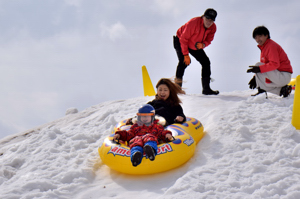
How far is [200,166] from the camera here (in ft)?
12.7

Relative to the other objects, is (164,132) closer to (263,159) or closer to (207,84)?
(263,159)

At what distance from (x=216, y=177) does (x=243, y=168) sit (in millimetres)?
427

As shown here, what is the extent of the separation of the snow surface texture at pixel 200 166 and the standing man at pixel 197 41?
1709 mm

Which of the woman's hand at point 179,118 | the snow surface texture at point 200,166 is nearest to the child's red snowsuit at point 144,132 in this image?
the snow surface texture at point 200,166

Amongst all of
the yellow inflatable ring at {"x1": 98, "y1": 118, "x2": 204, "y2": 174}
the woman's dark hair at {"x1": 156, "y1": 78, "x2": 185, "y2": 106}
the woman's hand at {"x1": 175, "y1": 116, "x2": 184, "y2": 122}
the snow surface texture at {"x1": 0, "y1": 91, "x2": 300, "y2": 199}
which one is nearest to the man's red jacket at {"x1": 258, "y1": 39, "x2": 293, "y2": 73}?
the snow surface texture at {"x1": 0, "y1": 91, "x2": 300, "y2": 199}

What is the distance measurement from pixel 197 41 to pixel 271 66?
6.03 feet

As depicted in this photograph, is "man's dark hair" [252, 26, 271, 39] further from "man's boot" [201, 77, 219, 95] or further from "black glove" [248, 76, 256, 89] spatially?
"man's boot" [201, 77, 219, 95]

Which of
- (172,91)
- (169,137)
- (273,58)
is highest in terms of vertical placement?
(273,58)

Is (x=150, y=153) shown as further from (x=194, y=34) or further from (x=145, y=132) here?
(x=194, y=34)

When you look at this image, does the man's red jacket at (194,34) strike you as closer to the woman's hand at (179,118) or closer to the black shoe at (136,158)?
the woman's hand at (179,118)

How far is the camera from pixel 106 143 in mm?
4195

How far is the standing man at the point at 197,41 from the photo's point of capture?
6988 mm

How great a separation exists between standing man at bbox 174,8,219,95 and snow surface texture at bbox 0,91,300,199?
171 cm

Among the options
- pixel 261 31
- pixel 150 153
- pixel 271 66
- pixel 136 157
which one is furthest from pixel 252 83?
pixel 136 157
